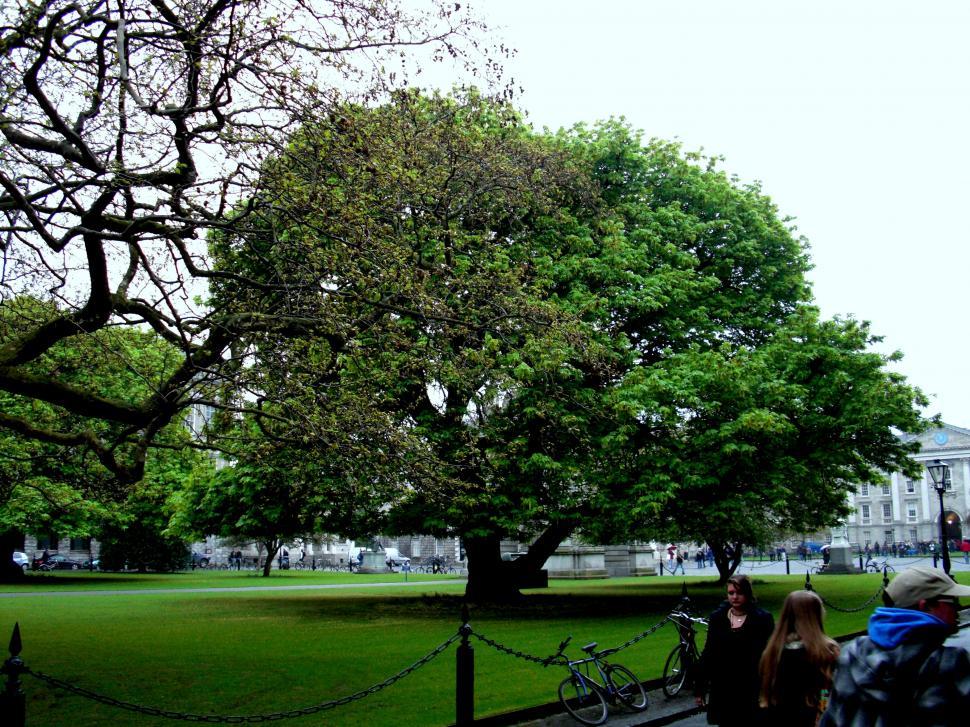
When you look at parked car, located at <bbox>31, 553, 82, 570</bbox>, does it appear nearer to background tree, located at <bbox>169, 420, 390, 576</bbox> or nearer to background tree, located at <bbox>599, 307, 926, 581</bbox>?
background tree, located at <bbox>169, 420, 390, 576</bbox>

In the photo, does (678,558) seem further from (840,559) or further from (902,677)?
(902,677)

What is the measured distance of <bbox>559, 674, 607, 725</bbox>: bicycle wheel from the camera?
9914mm

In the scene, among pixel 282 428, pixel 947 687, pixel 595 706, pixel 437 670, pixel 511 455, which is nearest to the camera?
pixel 947 687

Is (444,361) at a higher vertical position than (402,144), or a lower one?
lower

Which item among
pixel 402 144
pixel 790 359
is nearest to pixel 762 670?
pixel 402 144

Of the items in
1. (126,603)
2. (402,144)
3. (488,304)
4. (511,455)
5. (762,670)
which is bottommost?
(126,603)

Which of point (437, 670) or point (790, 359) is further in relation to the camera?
point (790, 359)

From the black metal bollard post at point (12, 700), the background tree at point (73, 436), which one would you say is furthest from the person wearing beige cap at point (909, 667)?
the background tree at point (73, 436)

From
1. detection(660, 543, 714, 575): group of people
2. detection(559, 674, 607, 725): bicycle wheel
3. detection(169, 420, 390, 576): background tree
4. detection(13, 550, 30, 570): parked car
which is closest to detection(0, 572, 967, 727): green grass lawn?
detection(559, 674, 607, 725): bicycle wheel

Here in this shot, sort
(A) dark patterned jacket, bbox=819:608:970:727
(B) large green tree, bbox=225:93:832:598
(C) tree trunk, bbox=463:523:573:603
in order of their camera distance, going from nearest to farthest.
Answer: (A) dark patterned jacket, bbox=819:608:970:727 → (B) large green tree, bbox=225:93:832:598 → (C) tree trunk, bbox=463:523:573:603

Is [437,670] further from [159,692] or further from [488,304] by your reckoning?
[488,304]

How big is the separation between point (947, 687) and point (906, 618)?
0.28 meters

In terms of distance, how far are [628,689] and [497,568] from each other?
16701 millimetres

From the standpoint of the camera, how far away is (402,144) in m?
14.2
